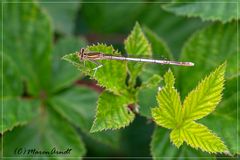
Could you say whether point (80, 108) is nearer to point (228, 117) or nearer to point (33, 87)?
point (33, 87)

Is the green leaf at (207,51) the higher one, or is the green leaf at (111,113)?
the green leaf at (207,51)

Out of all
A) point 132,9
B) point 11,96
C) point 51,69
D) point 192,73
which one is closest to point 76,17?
point 132,9

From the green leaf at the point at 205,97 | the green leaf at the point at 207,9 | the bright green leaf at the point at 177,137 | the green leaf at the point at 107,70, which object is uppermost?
the green leaf at the point at 207,9

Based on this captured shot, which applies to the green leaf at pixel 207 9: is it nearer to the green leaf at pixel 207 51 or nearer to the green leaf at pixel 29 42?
the green leaf at pixel 207 51

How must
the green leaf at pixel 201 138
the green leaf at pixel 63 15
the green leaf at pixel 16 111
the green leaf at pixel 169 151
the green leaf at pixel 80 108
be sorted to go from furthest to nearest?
the green leaf at pixel 63 15
the green leaf at pixel 80 108
the green leaf at pixel 16 111
the green leaf at pixel 169 151
the green leaf at pixel 201 138

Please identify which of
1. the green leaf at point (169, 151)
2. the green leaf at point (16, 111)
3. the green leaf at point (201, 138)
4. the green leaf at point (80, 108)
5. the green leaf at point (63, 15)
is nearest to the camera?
the green leaf at point (201, 138)

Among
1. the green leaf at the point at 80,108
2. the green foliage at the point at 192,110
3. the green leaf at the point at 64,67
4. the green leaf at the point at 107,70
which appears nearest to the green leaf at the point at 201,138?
the green foliage at the point at 192,110

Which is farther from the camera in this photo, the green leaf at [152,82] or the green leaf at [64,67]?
the green leaf at [64,67]

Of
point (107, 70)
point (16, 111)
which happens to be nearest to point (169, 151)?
point (107, 70)
